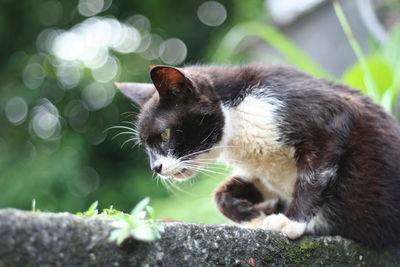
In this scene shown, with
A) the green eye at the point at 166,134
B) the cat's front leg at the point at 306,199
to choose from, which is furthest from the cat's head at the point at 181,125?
the cat's front leg at the point at 306,199

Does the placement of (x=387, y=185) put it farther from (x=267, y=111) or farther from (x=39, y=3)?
(x=39, y=3)

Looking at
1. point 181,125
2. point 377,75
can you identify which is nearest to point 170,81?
point 181,125

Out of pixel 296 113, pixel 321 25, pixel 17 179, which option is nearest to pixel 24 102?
pixel 17 179

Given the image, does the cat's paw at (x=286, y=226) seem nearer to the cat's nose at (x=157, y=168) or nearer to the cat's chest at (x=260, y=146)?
the cat's chest at (x=260, y=146)

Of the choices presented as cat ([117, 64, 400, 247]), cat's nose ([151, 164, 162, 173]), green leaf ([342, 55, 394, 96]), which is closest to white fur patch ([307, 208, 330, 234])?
cat ([117, 64, 400, 247])

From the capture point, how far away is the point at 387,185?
1.70 meters

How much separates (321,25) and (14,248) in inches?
161

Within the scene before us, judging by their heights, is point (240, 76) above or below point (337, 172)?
above

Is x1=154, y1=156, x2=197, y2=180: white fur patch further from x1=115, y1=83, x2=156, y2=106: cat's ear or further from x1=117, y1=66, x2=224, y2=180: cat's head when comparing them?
x1=115, y1=83, x2=156, y2=106: cat's ear

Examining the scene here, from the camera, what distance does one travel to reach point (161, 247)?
1.16 meters

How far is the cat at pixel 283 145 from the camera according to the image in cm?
167

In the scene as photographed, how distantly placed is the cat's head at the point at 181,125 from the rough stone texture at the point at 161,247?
51cm

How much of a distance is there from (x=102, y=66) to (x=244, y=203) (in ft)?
11.4

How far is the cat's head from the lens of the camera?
1818 mm
